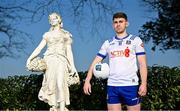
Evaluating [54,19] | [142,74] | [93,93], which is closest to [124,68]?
[142,74]

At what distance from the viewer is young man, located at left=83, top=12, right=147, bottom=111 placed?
5371 millimetres

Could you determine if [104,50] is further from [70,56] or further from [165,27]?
[165,27]

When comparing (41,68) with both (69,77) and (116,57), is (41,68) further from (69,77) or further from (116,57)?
(116,57)

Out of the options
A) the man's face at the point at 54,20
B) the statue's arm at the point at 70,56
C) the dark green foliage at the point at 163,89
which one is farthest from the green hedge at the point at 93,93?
the man's face at the point at 54,20

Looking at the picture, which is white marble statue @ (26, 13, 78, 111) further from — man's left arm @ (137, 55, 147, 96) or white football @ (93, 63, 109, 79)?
man's left arm @ (137, 55, 147, 96)

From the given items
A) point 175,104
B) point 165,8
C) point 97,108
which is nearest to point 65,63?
point 97,108

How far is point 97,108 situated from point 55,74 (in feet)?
7.75

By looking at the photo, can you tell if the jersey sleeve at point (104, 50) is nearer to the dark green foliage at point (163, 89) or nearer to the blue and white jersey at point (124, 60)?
the blue and white jersey at point (124, 60)

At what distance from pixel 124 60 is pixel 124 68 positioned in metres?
0.09

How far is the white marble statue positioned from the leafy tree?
16.8 feet

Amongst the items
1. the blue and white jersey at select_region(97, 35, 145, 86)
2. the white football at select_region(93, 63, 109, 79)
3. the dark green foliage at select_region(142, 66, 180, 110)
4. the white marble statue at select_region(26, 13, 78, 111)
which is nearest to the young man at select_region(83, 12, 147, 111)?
the blue and white jersey at select_region(97, 35, 145, 86)

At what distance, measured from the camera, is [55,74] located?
9070mm

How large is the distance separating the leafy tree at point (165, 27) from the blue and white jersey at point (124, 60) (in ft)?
27.9

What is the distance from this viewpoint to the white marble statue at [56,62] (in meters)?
9.05
